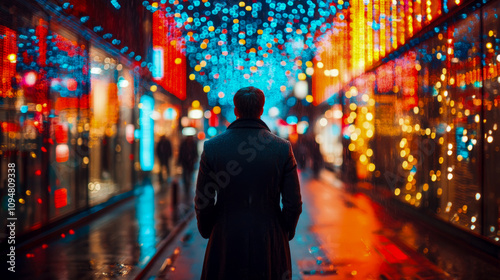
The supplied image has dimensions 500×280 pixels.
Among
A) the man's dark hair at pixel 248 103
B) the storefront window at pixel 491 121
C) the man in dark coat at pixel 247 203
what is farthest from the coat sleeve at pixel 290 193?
the storefront window at pixel 491 121

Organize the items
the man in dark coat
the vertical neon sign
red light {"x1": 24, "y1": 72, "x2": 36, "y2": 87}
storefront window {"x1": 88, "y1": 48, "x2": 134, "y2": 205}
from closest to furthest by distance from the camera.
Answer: the man in dark coat < red light {"x1": 24, "y1": 72, "x2": 36, "y2": 87} < storefront window {"x1": 88, "y1": 48, "x2": 134, "y2": 205} < the vertical neon sign

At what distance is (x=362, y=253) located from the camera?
7969 millimetres

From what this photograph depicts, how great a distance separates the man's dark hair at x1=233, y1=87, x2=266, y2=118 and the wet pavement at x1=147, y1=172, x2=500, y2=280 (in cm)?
403

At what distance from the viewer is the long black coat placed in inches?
111

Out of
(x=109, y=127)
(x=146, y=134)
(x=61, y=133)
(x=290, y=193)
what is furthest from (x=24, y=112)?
(x=146, y=134)

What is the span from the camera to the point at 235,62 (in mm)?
20703

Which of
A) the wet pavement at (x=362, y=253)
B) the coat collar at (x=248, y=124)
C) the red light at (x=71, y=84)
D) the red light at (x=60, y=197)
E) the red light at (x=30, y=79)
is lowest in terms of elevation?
the wet pavement at (x=362, y=253)

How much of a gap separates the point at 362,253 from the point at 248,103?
5681 mm

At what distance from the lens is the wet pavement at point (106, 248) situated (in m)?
6.68

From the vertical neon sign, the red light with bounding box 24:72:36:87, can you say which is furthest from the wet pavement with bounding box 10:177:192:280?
the vertical neon sign

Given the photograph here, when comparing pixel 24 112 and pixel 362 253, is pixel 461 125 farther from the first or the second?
pixel 24 112

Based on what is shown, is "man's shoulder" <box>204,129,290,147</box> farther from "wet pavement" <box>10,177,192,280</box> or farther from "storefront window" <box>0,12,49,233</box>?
"storefront window" <box>0,12,49,233</box>

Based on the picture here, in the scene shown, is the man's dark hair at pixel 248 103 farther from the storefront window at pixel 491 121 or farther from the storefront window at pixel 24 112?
the storefront window at pixel 491 121

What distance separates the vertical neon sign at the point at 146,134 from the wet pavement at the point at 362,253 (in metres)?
8.85
